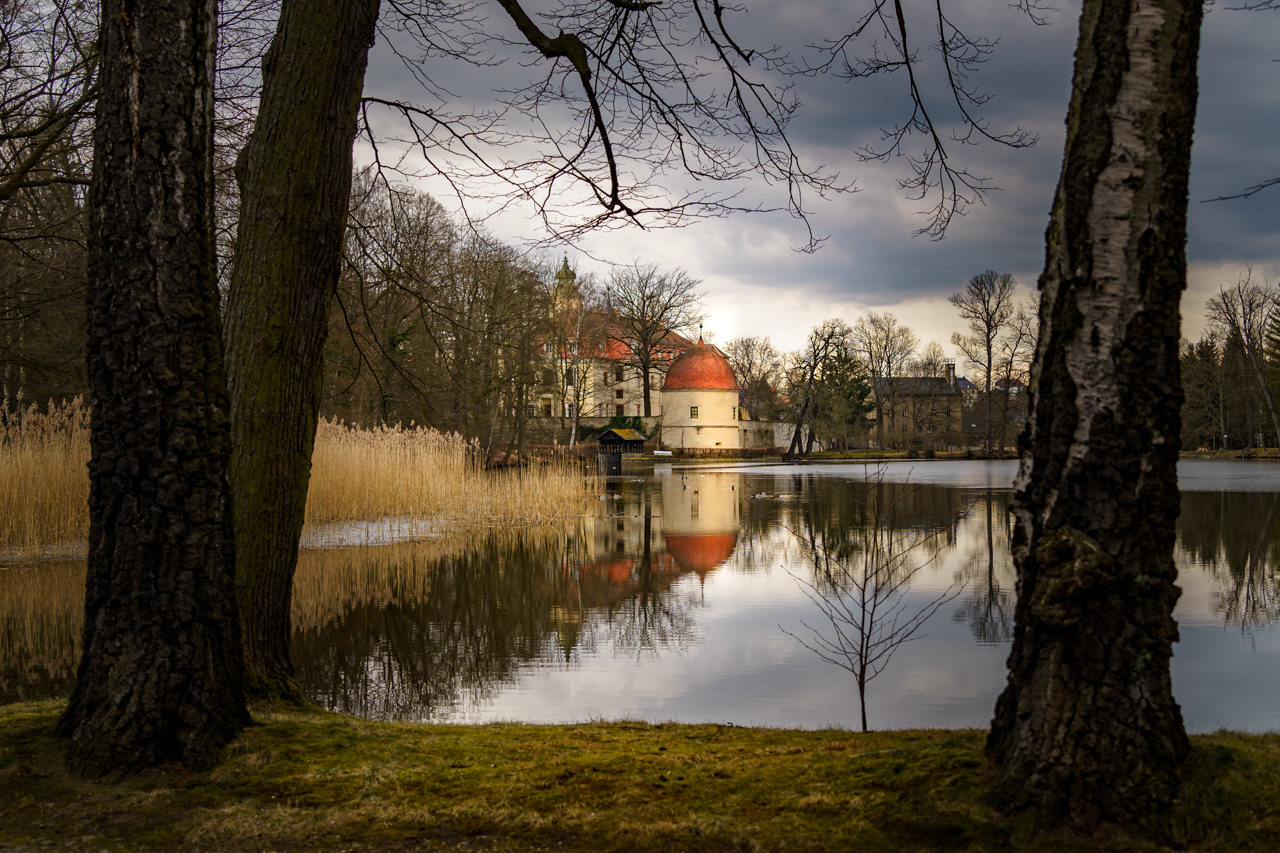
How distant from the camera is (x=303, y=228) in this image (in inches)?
155

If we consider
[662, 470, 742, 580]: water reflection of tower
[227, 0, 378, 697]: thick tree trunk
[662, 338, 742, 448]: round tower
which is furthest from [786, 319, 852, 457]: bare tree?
[227, 0, 378, 697]: thick tree trunk

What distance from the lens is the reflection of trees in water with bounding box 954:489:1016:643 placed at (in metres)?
7.68

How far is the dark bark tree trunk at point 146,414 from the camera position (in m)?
2.84

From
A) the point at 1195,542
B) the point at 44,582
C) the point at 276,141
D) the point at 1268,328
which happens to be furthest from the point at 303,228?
the point at 1268,328

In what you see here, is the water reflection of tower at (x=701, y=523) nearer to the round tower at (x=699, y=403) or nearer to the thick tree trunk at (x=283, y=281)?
the thick tree trunk at (x=283, y=281)

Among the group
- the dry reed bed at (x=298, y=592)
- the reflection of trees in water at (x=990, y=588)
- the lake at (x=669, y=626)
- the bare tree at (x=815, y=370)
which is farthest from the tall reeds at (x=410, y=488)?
the bare tree at (x=815, y=370)

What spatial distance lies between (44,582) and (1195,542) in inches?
538

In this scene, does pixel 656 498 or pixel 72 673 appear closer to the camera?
pixel 72 673

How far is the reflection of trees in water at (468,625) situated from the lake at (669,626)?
0.03 m

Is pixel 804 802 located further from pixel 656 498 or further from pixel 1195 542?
pixel 656 498

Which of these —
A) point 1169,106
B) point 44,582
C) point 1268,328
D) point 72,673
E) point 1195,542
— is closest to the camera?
point 1169,106

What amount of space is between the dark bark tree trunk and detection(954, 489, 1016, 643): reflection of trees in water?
4.78 m

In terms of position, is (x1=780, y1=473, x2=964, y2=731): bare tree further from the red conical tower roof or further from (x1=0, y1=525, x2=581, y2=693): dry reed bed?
the red conical tower roof

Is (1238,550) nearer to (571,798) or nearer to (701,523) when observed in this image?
(701,523)
